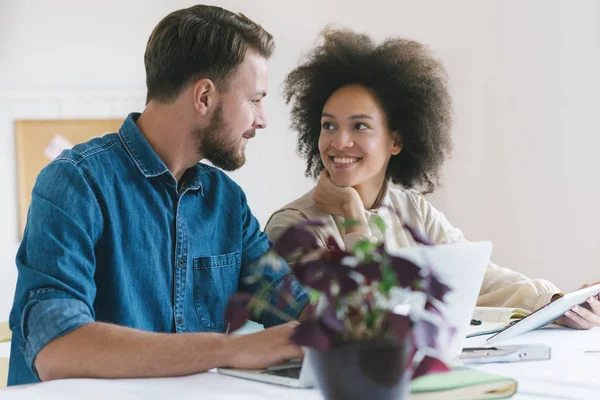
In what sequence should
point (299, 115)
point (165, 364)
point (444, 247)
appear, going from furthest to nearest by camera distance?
point (299, 115) < point (165, 364) < point (444, 247)

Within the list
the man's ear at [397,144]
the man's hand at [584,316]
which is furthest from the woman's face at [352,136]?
the man's hand at [584,316]

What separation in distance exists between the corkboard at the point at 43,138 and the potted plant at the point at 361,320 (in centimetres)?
300

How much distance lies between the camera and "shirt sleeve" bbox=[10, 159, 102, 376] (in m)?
1.22

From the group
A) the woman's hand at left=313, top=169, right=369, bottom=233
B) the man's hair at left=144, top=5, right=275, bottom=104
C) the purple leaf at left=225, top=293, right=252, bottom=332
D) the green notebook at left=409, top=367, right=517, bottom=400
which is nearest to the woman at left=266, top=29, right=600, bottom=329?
the woman's hand at left=313, top=169, right=369, bottom=233

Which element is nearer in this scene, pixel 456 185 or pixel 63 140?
pixel 456 185

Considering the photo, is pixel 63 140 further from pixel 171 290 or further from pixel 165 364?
pixel 165 364

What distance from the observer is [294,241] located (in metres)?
0.76

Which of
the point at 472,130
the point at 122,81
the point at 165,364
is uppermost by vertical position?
the point at 122,81

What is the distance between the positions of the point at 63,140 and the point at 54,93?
0.23m

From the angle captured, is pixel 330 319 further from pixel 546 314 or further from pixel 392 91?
pixel 392 91

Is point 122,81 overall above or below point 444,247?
above

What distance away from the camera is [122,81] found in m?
3.60

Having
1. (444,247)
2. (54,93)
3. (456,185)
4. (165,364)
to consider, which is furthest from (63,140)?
(444,247)

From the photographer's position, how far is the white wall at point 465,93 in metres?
3.19
